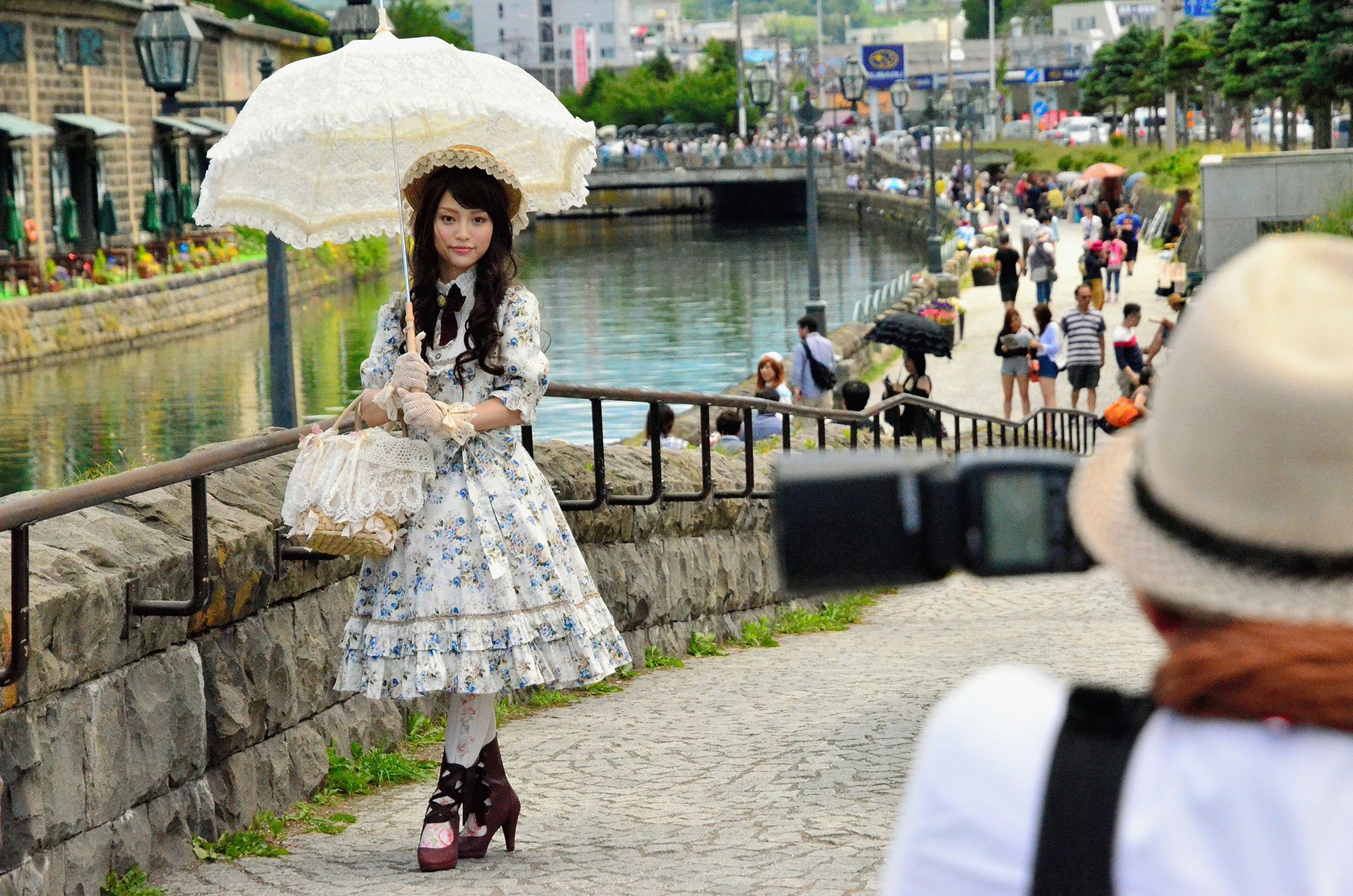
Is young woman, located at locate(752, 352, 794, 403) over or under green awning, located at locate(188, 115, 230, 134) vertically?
under

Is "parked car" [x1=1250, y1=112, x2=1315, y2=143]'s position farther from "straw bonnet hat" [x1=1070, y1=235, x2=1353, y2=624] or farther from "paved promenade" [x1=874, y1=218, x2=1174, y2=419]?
"straw bonnet hat" [x1=1070, y1=235, x2=1353, y2=624]

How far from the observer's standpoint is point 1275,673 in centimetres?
127

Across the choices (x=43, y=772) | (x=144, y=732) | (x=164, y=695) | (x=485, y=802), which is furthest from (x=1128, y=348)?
(x=43, y=772)

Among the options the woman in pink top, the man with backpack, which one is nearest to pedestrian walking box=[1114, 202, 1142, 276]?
the woman in pink top

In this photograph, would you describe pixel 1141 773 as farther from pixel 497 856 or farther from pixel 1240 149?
pixel 1240 149

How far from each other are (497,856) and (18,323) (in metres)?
27.1

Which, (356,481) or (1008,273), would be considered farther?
(1008,273)

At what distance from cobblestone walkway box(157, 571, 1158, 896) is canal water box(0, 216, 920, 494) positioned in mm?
1275

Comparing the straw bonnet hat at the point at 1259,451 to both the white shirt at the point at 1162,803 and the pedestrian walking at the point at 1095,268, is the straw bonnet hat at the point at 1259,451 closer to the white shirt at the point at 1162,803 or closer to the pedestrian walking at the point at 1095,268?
the white shirt at the point at 1162,803

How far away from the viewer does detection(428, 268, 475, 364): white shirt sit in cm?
456

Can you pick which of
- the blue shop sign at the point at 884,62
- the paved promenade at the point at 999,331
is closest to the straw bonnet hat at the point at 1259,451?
the paved promenade at the point at 999,331

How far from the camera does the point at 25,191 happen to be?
36375 millimetres

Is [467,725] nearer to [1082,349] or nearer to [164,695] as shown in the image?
[164,695]

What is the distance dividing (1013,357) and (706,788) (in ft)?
50.2
